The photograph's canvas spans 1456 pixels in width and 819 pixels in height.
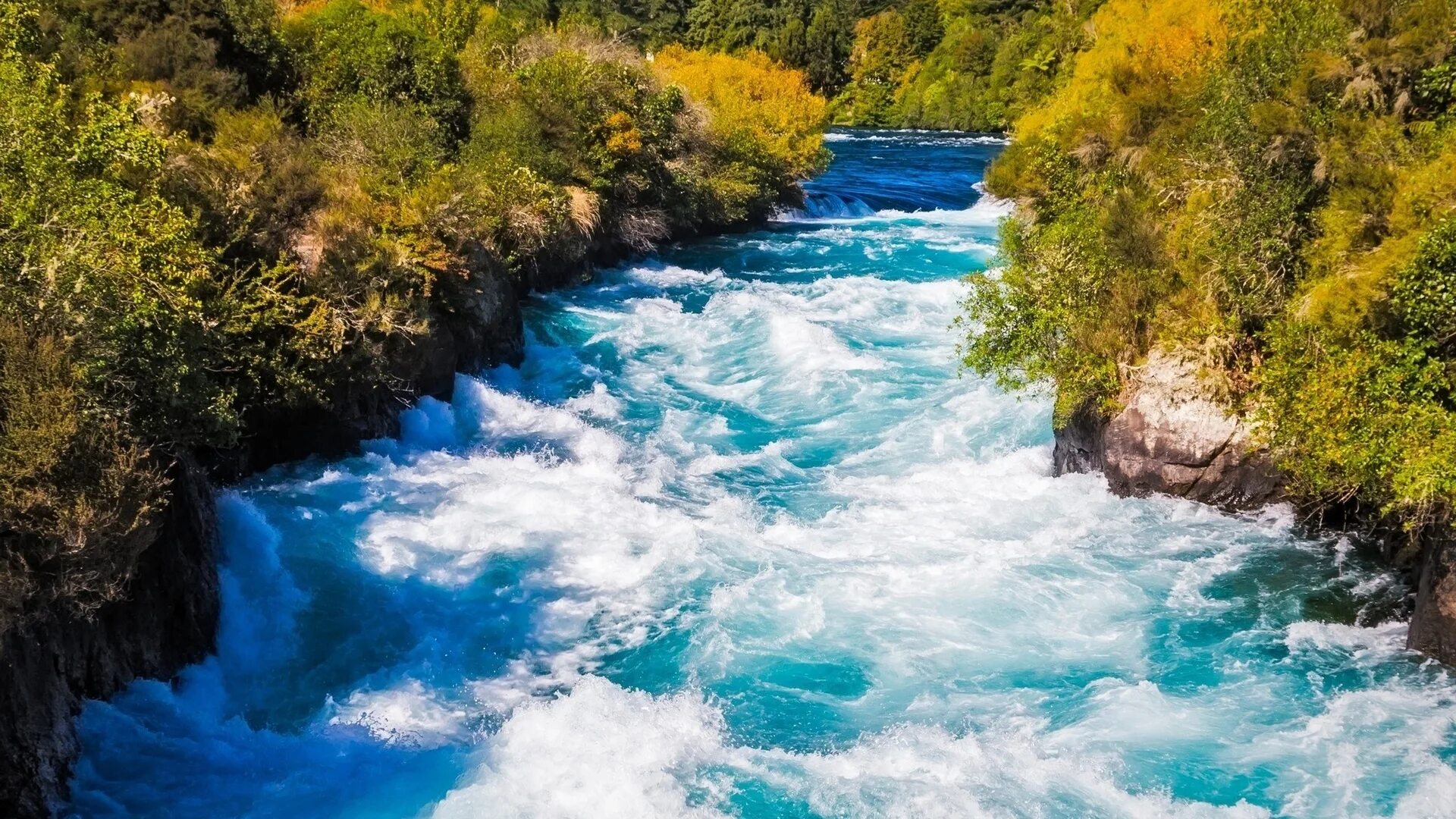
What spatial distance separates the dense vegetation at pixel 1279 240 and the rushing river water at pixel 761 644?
7.10 feet

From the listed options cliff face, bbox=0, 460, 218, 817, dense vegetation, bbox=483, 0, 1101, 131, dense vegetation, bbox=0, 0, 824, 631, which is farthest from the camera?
dense vegetation, bbox=483, 0, 1101, 131

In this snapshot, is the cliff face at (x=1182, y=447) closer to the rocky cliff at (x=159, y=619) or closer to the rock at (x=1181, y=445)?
the rock at (x=1181, y=445)

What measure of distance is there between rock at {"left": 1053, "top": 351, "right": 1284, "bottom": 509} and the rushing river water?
417 mm

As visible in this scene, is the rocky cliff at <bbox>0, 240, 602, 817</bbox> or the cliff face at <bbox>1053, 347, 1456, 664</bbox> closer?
the rocky cliff at <bbox>0, 240, 602, 817</bbox>

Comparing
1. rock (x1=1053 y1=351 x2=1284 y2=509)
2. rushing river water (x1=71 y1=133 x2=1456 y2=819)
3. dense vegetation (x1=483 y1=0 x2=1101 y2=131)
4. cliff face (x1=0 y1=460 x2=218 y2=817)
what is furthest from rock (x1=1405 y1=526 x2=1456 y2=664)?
dense vegetation (x1=483 y1=0 x2=1101 y2=131)

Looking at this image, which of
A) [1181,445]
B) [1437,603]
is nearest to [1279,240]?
[1181,445]

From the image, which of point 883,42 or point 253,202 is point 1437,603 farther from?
point 883,42

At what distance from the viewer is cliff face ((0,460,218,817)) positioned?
30.6 ft

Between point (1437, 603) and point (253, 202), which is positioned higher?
point (253, 202)

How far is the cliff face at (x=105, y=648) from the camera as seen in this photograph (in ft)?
30.6

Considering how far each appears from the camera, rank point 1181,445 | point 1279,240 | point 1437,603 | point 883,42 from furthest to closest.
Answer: point 883,42 < point 1181,445 < point 1279,240 < point 1437,603

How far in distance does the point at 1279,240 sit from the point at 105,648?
1561 centimetres

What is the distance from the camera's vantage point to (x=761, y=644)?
→ 13852 millimetres

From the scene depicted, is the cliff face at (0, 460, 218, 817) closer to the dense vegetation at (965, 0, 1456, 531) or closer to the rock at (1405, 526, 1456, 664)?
the dense vegetation at (965, 0, 1456, 531)
